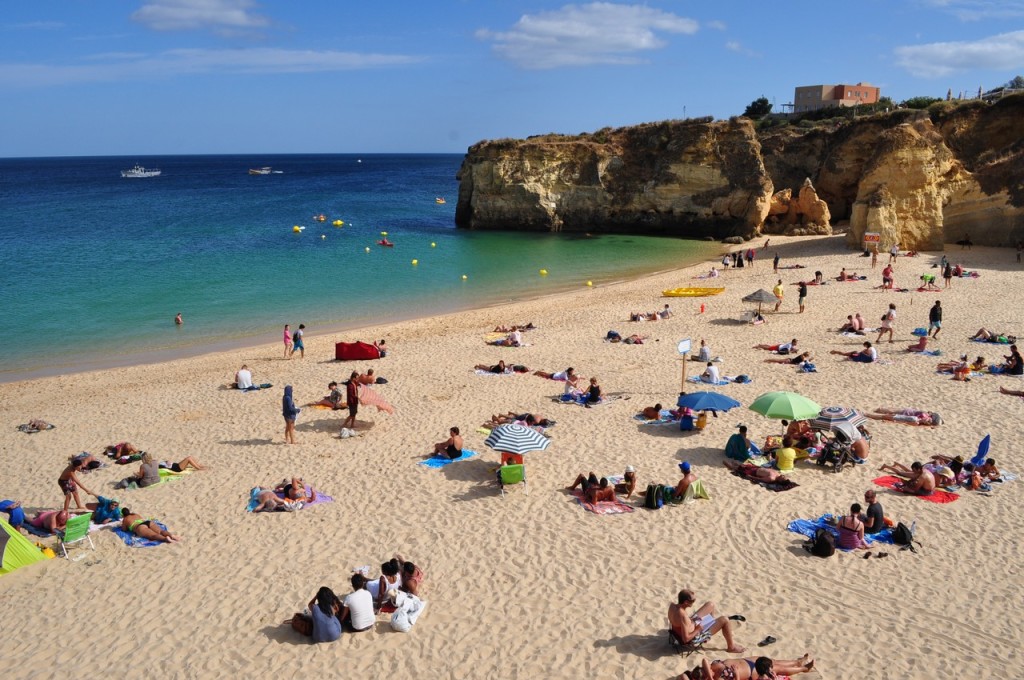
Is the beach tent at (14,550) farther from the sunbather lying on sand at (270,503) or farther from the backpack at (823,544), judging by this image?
the backpack at (823,544)

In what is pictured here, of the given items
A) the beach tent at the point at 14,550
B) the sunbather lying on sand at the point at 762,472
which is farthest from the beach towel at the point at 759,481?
the beach tent at the point at 14,550

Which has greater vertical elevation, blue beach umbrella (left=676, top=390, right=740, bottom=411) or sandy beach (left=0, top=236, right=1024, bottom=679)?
blue beach umbrella (left=676, top=390, right=740, bottom=411)

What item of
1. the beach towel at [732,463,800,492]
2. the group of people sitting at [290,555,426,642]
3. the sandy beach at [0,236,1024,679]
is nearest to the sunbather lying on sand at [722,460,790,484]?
the beach towel at [732,463,800,492]

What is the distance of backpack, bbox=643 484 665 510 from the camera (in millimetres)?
10469

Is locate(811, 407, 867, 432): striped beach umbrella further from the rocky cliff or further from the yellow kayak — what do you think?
the rocky cliff

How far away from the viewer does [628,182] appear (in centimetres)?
4812

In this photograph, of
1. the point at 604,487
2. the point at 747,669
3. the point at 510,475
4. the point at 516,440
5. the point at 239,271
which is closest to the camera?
the point at 747,669

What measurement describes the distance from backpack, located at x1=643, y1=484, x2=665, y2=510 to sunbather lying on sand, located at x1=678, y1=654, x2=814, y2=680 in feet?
11.3

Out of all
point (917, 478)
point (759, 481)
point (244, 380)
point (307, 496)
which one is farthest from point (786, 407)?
point (244, 380)

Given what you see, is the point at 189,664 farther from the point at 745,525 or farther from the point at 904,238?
the point at 904,238

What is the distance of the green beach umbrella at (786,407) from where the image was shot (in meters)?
12.1

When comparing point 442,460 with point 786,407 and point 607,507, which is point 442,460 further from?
point 786,407

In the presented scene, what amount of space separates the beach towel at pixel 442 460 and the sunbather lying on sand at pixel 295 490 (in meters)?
2.03

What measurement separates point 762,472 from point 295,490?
24.1 feet
